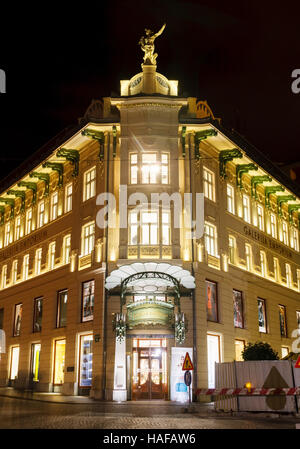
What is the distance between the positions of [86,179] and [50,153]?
12.0 feet

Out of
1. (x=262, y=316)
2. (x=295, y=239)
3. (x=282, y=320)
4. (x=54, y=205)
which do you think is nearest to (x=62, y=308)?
(x=54, y=205)

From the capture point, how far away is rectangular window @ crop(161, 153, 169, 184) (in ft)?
97.2

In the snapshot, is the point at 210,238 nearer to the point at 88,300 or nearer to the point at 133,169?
the point at 133,169

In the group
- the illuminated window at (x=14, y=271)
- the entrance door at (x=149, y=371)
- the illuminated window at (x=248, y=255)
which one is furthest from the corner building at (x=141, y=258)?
the illuminated window at (x=14, y=271)

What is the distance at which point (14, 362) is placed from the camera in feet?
120

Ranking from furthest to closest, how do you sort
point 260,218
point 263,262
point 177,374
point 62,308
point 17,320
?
point 260,218, point 17,320, point 263,262, point 62,308, point 177,374

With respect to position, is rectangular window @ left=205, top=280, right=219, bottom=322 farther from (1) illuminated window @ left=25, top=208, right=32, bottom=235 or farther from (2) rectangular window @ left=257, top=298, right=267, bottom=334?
(1) illuminated window @ left=25, top=208, right=32, bottom=235

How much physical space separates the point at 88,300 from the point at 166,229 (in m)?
6.13

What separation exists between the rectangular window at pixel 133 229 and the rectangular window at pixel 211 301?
4.90 m

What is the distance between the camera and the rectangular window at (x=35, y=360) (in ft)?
110

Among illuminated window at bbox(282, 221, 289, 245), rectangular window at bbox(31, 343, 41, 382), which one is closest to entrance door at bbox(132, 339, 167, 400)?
rectangular window at bbox(31, 343, 41, 382)

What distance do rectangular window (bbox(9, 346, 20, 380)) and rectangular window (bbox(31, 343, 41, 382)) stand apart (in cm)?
208

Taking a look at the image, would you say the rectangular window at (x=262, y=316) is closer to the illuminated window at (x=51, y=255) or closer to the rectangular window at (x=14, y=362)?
the illuminated window at (x=51, y=255)
